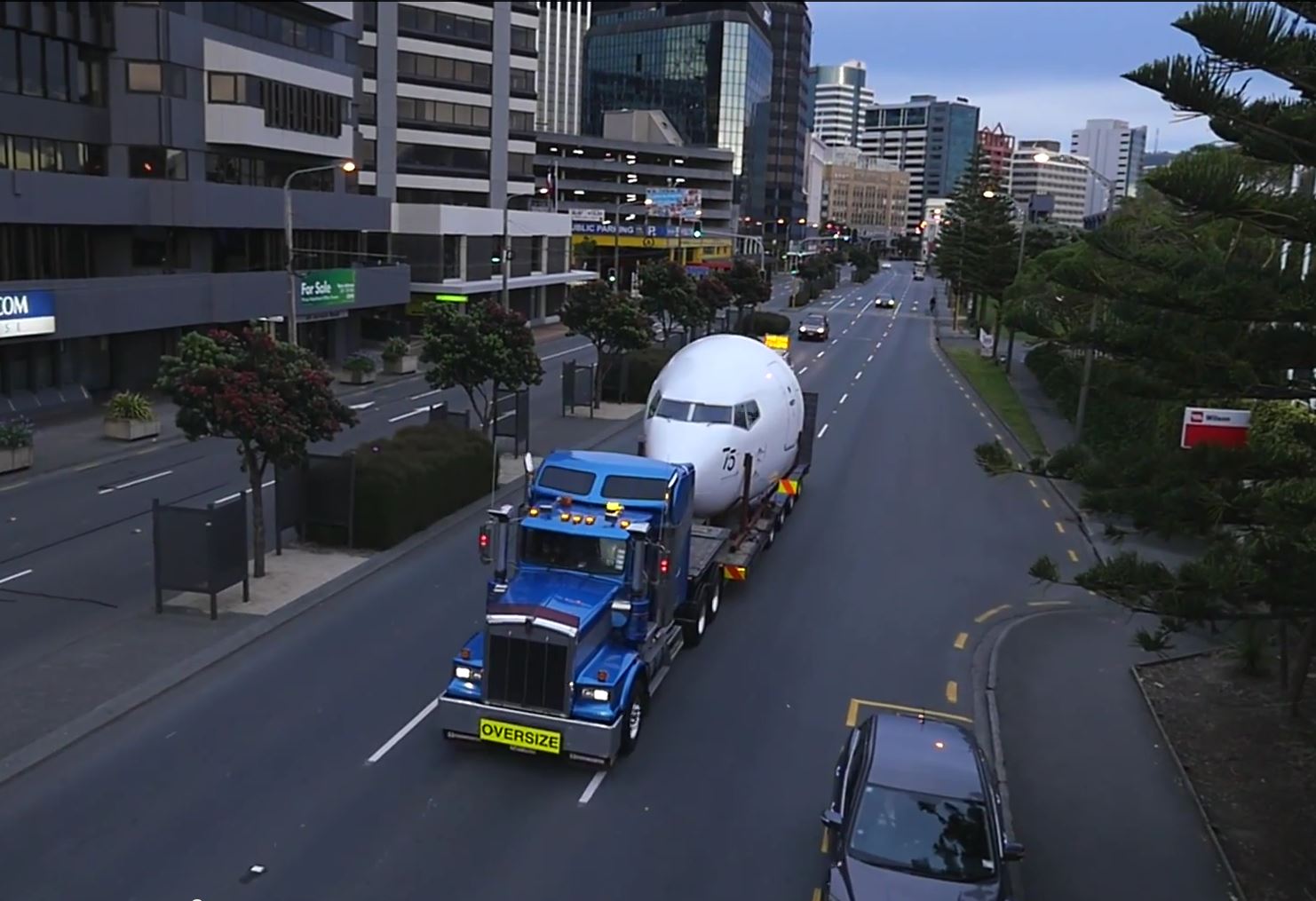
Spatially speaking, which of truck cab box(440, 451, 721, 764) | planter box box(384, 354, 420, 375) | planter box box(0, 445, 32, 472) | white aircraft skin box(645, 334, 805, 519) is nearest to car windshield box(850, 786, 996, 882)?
truck cab box(440, 451, 721, 764)

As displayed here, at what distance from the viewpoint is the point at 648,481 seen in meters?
15.5

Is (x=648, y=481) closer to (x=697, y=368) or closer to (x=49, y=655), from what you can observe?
(x=697, y=368)

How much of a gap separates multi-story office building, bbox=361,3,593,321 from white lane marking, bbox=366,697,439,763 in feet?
162

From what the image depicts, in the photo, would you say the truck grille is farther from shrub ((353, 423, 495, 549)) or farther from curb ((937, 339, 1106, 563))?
shrub ((353, 423, 495, 549))

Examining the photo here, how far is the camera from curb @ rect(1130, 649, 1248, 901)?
11.7m

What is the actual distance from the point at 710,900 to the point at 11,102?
31.8 m

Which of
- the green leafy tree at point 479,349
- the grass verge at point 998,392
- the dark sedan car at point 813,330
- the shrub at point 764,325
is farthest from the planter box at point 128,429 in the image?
the dark sedan car at point 813,330

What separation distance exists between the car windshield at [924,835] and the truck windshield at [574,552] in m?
4.86

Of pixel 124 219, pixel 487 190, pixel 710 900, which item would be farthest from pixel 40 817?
pixel 487 190

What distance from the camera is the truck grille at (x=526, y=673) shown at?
12844 millimetres

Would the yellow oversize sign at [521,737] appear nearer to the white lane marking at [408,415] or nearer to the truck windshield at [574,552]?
the truck windshield at [574,552]

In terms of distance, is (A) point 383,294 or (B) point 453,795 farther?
(A) point 383,294

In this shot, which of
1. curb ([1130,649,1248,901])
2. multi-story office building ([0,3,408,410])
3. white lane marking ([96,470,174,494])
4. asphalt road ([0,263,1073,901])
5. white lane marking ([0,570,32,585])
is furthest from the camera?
multi-story office building ([0,3,408,410])

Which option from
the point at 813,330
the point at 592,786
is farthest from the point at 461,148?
the point at 592,786
